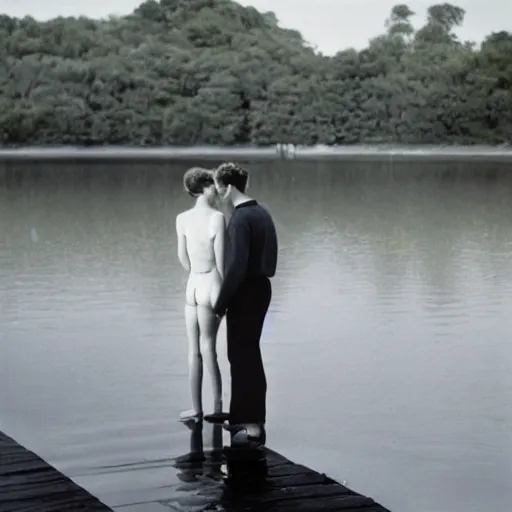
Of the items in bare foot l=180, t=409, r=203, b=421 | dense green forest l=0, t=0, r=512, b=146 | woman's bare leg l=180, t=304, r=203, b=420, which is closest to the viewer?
woman's bare leg l=180, t=304, r=203, b=420

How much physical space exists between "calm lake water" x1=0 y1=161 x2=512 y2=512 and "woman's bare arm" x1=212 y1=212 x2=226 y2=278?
690mm

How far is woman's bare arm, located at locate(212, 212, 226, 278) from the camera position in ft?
12.8

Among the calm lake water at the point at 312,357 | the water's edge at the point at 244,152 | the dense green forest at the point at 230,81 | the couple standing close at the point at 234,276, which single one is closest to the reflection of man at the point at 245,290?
the couple standing close at the point at 234,276

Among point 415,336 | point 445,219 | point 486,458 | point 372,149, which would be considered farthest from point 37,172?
point 486,458

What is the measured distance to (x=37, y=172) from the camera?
39594 mm

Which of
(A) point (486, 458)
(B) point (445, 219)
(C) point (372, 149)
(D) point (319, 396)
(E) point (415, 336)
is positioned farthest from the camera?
(C) point (372, 149)

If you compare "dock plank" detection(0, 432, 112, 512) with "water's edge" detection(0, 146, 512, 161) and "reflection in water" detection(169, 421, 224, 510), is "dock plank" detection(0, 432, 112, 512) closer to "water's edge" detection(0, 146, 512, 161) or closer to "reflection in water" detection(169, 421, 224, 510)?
"reflection in water" detection(169, 421, 224, 510)

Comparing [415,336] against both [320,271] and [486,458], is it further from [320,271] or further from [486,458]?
[320,271]

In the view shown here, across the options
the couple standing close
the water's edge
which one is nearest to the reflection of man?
the couple standing close

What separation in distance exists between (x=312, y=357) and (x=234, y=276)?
310cm

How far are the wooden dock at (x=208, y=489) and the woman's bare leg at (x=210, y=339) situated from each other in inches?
11.9

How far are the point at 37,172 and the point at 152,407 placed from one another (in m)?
35.2

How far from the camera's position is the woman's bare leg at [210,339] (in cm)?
396

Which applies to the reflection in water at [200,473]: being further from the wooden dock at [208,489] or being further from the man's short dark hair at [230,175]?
the man's short dark hair at [230,175]
